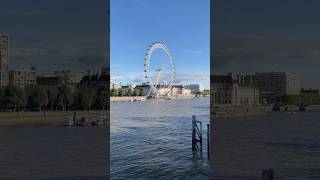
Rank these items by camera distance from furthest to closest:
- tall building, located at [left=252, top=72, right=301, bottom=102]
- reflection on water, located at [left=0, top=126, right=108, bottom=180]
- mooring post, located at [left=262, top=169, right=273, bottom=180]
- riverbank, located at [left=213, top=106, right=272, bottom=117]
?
riverbank, located at [left=213, top=106, right=272, bottom=117] → tall building, located at [left=252, top=72, right=301, bottom=102] → reflection on water, located at [left=0, top=126, right=108, bottom=180] → mooring post, located at [left=262, top=169, right=273, bottom=180]

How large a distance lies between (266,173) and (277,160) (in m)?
9.56

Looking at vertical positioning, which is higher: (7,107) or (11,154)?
(7,107)

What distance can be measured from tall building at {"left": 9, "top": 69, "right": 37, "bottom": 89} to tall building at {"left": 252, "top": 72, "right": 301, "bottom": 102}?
9.15m

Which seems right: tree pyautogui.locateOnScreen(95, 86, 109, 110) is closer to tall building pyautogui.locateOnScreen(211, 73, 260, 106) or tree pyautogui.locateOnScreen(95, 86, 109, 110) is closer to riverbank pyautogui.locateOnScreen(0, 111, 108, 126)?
riverbank pyautogui.locateOnScreen(0, 111, 108, 126)

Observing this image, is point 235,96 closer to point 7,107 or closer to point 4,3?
point 7,107

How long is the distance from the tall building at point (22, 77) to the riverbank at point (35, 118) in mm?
1209

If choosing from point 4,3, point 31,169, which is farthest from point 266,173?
point 4,3

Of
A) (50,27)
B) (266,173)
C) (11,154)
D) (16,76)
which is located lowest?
(11,154)

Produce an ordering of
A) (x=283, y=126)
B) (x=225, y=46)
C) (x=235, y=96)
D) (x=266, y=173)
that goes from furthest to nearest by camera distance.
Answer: (x=235, y=96) < (x=283, y=126) < (x=225, y=46) < (x=266, y=173)

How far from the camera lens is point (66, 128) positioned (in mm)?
26250

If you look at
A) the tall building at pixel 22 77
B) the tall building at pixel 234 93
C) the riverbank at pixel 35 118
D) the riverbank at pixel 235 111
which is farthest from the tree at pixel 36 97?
the riverbank at pixel 235 111

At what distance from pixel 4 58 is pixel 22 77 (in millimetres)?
3064

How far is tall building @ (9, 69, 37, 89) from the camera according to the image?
16.3 meters

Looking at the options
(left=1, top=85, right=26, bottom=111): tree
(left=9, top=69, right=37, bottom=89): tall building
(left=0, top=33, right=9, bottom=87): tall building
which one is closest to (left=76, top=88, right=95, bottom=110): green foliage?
(left=9, top=69, right=37, bottom=89): tall building
